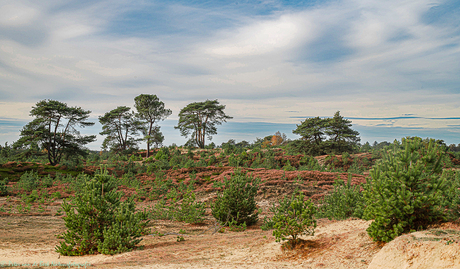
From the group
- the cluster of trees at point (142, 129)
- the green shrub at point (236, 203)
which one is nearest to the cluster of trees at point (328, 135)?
the cluster of trees at point (142, 129)

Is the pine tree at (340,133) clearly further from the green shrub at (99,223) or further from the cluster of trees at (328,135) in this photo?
the green shrub at (99,223)

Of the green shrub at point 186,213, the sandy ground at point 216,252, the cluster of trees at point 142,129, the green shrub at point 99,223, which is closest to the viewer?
the sandy ground at point 216,252

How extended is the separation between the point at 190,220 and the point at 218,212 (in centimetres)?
136

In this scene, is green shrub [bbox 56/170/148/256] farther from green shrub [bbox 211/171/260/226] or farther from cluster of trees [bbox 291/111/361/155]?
cluster of trees [bbox 291/111/361/155]

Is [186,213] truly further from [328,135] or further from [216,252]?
[328,135]

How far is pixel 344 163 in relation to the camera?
2619cm

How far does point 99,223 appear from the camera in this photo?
24.5 ft

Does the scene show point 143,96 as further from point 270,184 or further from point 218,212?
point 218,212

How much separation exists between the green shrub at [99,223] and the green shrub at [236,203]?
3.92 metres

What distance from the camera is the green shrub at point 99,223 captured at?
7.01 m

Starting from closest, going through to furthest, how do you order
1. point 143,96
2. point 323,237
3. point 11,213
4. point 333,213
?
point 323,237 → point 333,213 → point 11,213 → point 143,96

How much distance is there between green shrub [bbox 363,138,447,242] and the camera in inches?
202

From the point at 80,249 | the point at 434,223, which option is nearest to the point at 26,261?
the point at 80,249

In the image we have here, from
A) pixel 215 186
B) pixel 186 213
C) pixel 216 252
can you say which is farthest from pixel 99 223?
pixel 215 186
